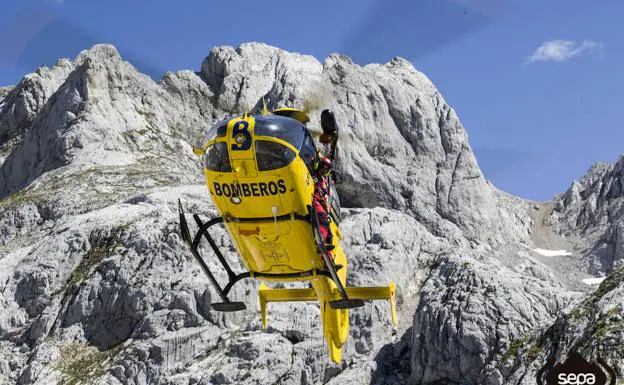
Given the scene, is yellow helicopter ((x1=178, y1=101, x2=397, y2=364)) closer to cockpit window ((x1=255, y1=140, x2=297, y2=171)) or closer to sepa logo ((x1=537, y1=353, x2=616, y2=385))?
cockpit window ((x1=255, y1=140, x2=297, y2=171))

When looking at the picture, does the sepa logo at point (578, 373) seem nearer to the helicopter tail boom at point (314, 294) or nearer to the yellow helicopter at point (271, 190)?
the yellow helicopter at point (271, 190)

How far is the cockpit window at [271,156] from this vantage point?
48.4ft

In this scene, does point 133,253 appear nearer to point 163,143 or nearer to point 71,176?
point 71,176

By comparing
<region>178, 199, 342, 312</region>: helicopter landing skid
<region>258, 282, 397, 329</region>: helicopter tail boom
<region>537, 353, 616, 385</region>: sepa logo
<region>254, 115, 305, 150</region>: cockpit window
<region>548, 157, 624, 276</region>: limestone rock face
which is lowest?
<region>537, 353, 616, 385</region>: sepa logo

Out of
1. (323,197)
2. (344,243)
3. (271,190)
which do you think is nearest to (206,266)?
(271,190)

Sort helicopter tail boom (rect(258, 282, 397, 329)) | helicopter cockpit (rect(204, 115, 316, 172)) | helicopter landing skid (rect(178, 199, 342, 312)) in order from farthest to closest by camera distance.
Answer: helicopter tail boom (rect(258, 282, 397, 329))
helicopter landing skid (rect(178, 199, 342, 312))
helicopter cockpit (rect(204, 115, 316, 172))

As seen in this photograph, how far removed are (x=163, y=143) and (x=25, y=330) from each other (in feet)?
113

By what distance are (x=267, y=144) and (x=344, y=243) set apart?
3368 cm

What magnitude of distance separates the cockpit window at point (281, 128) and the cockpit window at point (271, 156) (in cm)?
23

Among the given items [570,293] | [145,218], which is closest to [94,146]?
[145,218]

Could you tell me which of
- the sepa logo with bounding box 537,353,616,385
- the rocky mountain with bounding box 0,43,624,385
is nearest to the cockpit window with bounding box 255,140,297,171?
the rocky mountain with bounding box 0,43,624,385

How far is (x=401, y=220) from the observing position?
50.5 metres

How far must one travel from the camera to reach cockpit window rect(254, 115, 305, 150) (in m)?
14.8

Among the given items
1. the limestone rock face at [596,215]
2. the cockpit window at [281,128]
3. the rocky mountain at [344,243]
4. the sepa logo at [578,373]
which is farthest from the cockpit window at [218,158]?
the limestone rock face at [596,215]
